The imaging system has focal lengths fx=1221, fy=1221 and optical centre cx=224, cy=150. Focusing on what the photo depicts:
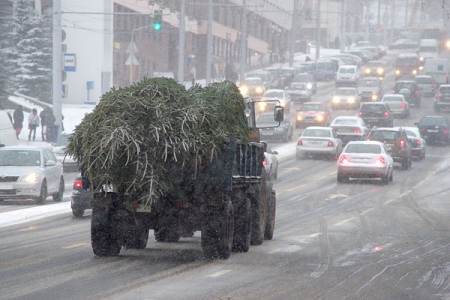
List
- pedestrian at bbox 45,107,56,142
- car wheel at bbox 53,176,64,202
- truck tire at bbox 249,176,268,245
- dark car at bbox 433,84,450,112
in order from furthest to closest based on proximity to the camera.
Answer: dark car at bbox 433,84,450,112, pedestrian at bbox 45,107,56,142, car wheel at bbox 53,176,64,202, truck tire at bbox 249,176,268,245

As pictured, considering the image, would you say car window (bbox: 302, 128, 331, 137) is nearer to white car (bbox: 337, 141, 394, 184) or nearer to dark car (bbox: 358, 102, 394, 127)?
white car (bbox: 337, 141, 394, 184)

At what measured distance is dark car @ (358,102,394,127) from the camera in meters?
64.3

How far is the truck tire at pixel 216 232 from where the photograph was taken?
1733cm

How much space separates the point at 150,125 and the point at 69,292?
3996mm

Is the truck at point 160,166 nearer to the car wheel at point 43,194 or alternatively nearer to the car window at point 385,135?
the car wheel at point 43,194

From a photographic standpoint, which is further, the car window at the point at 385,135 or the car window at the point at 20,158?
the car window at the point at 385,135

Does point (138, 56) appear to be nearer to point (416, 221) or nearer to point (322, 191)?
point (322, 191)

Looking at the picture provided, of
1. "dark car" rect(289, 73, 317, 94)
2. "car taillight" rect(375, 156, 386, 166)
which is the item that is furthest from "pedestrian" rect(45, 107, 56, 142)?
"dark car" rect(289, 73, 317, 94)

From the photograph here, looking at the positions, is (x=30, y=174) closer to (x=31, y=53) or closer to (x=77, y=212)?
(x=77, y=212)

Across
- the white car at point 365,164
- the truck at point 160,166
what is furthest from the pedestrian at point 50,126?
the truck at point 160,166

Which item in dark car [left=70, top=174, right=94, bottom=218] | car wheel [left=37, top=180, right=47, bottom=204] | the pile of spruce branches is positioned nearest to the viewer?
the pile of spruce branches

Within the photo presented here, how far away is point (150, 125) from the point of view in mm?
17031

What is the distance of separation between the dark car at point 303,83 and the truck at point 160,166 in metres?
67.9

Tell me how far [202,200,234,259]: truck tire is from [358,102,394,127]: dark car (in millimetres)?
47375
